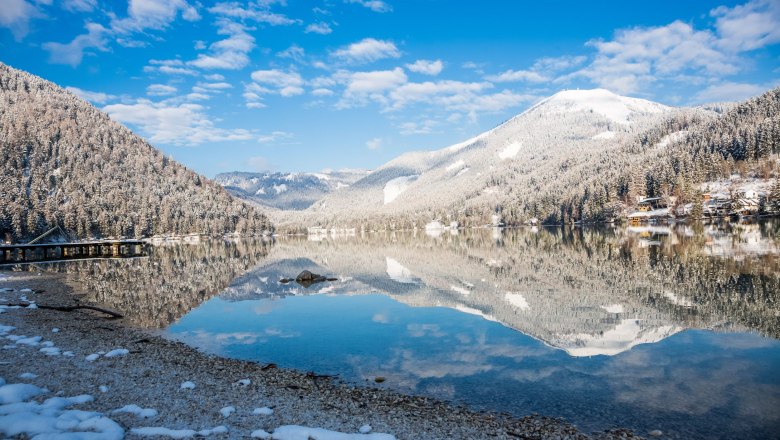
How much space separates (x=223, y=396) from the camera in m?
13.6

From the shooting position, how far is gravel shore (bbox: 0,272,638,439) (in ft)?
38.2

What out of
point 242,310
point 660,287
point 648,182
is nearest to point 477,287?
point 660,287

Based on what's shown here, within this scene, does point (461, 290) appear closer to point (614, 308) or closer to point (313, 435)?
point (614, 308)

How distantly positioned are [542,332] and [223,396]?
1637 centimetres

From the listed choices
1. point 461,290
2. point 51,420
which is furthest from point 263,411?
point 461,290

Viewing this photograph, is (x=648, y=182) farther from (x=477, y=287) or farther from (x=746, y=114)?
(x=477, y=287)

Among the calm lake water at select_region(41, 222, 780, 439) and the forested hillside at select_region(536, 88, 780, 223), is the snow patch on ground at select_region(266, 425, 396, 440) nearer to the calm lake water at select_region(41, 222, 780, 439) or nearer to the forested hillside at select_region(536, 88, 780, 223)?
the calm lake water at select_region(41, 222, 780, 439)

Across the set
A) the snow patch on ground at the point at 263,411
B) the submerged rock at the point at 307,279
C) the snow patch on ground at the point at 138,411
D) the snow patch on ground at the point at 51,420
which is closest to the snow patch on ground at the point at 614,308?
the snow patch on ground at the point at 263,411

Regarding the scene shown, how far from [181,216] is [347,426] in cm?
20905

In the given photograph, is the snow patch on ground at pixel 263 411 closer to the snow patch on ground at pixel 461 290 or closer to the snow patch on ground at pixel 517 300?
the snow patch on ground at pixel 517 300

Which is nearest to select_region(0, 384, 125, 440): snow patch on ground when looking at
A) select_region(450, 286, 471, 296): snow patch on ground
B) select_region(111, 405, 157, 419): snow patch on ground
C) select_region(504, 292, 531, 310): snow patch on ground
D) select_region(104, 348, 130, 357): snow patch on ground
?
select_region(111, 405, 157, 419): snow patch on ground

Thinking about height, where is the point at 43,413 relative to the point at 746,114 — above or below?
below

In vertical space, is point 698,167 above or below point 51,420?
above

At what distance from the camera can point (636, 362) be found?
708 inches
